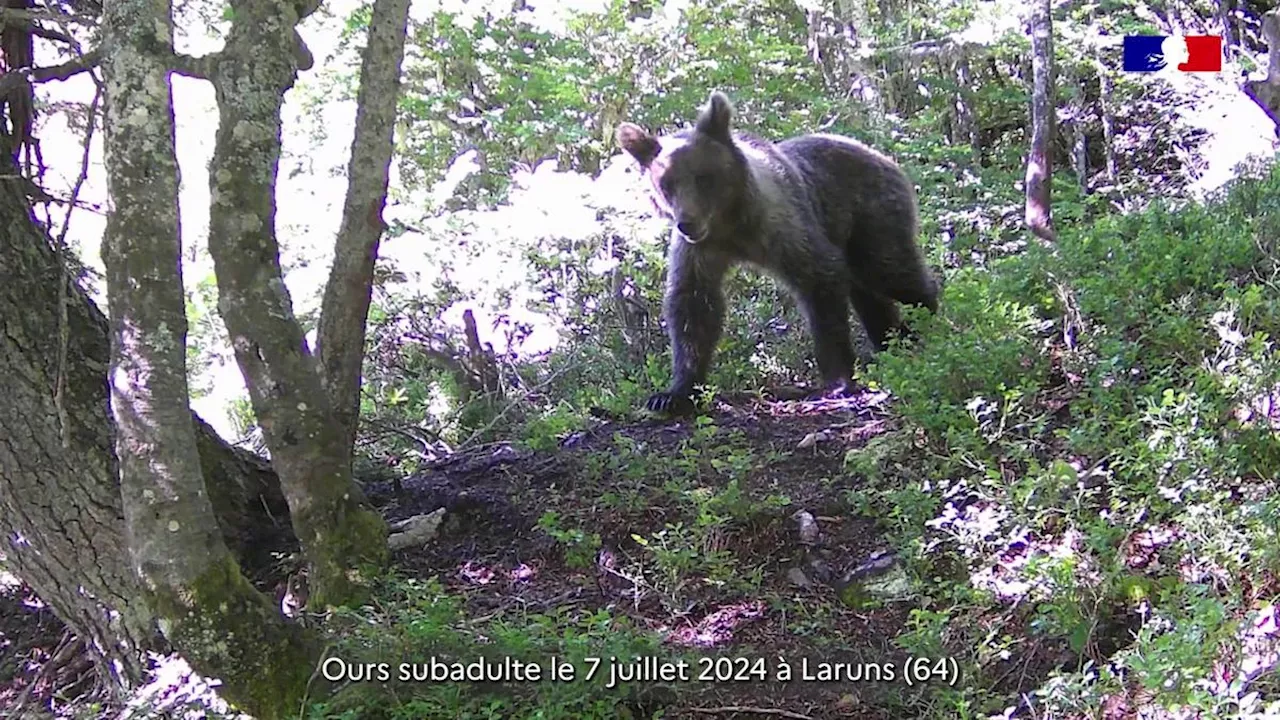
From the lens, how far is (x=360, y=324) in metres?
3.84

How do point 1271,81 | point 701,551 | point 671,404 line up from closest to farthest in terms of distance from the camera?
point 701,551 < point 671,404 < point 1271,81

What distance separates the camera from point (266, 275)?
10.8 ft

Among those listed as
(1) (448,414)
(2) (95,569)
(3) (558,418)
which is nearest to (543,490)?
(3) (558,418)

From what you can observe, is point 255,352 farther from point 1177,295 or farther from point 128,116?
point 1177,295

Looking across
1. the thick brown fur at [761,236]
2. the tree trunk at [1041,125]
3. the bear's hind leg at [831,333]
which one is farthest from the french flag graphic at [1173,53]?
the bear's hind leg at [831,333]

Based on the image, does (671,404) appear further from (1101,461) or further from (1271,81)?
(1271,81)

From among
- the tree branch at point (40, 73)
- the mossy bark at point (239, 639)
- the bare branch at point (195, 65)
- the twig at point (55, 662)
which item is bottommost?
the twig at point (55, 662)

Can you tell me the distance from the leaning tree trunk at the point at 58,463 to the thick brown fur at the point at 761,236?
9.61ft

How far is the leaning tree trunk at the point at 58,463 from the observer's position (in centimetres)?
351

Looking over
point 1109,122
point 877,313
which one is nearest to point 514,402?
point 877,313

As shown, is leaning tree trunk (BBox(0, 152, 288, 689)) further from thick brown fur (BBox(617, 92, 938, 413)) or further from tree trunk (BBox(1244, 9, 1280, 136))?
tree trunk (BBox(1244, 9, 1280, 136))

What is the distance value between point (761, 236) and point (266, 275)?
3370mm

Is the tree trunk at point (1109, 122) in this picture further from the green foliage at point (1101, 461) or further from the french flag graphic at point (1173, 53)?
A: the green foliage at point (1101, 461)

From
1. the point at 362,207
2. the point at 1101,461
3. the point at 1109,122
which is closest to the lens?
the point at 1101,461
